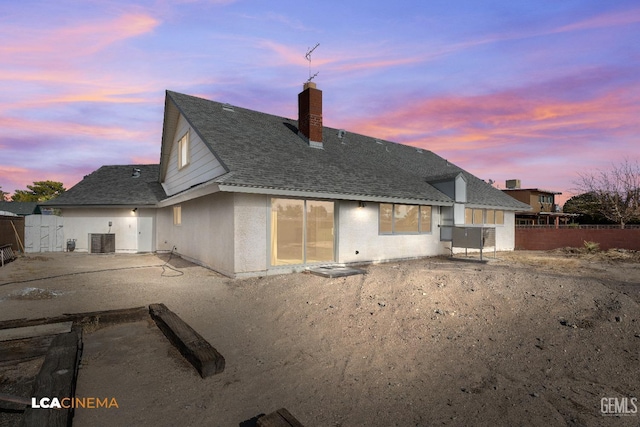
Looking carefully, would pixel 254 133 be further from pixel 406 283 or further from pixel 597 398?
pixel 597 398

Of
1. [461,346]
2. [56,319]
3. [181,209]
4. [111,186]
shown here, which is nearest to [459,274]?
[461,346]

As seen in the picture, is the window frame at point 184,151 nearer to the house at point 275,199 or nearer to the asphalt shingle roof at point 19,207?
the house at point 275,199

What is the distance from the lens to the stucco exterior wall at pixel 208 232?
33.1 feet

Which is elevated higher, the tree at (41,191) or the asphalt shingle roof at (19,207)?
the tree at (41,191)

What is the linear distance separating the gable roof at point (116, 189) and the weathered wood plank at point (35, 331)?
13.4 meters

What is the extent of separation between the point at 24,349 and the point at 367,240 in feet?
33.9

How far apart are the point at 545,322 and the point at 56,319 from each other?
8313 millimetres

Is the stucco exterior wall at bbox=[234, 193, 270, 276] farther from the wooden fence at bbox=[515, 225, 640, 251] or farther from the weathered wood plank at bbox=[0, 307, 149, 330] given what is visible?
the wooden fence at bbox=[515, 225, 640, 251]

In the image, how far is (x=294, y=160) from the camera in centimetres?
1262

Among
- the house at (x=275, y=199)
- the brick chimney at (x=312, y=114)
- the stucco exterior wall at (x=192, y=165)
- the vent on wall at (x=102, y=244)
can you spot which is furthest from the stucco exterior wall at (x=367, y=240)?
the vent on wall at (x=102, y=244)

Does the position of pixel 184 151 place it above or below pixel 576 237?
above

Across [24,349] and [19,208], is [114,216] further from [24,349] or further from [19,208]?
[19,208]
